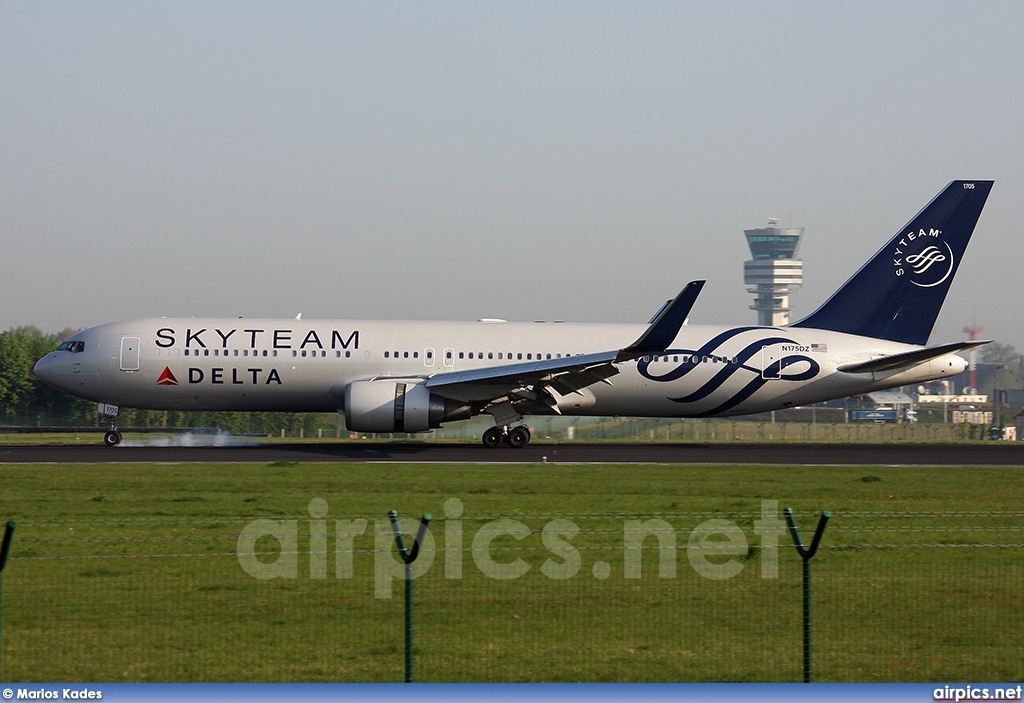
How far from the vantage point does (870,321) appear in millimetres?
39281

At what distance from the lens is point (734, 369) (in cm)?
3769

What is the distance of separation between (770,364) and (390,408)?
525 inches

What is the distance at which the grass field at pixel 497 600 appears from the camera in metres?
10.5

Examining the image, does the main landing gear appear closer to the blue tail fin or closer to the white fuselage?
the white fuselage

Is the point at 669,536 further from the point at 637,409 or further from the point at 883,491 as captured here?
the point at 637,409

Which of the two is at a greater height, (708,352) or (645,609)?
(708,352)

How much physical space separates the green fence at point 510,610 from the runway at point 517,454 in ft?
47.0

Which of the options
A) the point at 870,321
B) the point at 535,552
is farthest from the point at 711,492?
the point at 870,321

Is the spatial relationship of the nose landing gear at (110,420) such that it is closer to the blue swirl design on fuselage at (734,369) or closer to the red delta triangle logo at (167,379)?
the red delta triangle logo at (167,379)

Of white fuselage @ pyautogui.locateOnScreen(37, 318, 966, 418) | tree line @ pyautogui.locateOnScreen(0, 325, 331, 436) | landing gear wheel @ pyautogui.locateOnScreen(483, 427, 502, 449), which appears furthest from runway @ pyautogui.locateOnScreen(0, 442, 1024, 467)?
tree line @ pyautogui.locateOnScreen(0, 325, 331, 436)

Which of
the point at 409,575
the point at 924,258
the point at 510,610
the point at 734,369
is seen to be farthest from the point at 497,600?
the point at 924,258

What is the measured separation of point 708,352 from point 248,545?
24387 millimetres

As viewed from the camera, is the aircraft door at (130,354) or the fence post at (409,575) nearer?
the fence post at (409,575)

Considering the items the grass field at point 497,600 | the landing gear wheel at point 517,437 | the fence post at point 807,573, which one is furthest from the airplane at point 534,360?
the fence post at point 807,573
